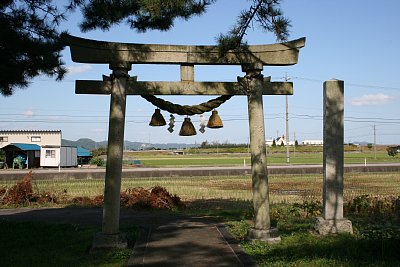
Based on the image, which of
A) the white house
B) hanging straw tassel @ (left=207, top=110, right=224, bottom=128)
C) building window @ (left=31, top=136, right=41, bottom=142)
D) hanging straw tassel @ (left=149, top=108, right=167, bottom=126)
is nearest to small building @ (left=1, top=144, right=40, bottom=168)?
the white house

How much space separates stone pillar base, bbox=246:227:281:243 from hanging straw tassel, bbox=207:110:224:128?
205 cm

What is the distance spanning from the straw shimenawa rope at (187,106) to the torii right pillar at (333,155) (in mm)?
2001

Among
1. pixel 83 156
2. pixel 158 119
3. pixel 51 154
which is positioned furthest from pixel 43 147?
pixel 158 119

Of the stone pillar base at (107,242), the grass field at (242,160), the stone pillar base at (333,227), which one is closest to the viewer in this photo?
the stone pillar base at (107,242)

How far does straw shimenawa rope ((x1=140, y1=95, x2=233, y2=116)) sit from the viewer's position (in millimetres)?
7762

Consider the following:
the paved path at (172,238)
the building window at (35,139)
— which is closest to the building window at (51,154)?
the building window at (35,139)

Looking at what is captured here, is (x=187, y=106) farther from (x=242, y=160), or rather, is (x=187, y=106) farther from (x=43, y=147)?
(x=242, y=160)

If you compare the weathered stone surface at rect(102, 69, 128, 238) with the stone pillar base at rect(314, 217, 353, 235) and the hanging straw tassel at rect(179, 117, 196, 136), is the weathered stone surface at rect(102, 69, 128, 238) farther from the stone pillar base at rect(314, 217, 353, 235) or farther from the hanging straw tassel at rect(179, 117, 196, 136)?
the stone pillar base at rect(314, 217, 353, 235)

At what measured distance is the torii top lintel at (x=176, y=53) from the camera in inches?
289

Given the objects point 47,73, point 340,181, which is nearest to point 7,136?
point 47,73

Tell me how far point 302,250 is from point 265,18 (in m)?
3.68

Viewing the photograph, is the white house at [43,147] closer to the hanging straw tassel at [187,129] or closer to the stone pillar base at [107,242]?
the hanging straw tassel at [187,129]

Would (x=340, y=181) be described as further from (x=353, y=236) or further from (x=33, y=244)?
(x=33, y=244)

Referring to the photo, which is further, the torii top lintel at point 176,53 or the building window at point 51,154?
the building window at point 51,154
